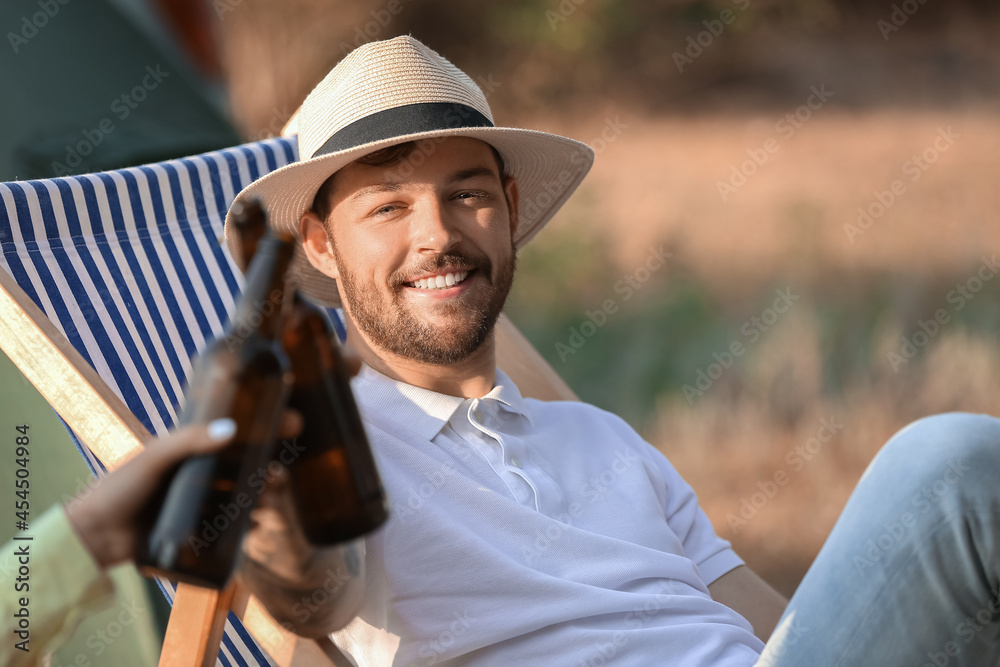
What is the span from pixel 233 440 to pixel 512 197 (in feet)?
3.91

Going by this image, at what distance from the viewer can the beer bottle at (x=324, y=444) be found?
0.78 m

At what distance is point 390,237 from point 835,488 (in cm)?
366

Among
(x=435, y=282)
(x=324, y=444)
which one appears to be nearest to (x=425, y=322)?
(x=435, y=282)

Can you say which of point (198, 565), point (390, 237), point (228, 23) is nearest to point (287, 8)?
point (228, 23)

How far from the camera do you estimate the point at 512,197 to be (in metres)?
1.83

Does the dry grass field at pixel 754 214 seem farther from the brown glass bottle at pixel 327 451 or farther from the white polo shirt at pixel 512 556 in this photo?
the brown glass bottle at pixel 327 451

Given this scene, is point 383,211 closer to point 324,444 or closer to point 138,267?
point 138,267

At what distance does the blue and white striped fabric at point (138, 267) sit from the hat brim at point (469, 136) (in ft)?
0.45

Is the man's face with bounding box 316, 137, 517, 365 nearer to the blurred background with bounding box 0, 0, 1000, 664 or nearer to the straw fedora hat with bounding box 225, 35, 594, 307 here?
the straw fedora hat with bounding box 225, 35, 594, 307

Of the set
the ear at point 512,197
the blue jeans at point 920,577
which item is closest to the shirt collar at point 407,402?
the ear at point 512,197

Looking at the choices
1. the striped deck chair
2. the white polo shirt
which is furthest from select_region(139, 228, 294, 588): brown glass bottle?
the white polo shirt

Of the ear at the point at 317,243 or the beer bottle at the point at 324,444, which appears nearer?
the beer bottle at the point at 324,444

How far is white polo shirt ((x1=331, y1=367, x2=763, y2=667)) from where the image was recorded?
1.29m

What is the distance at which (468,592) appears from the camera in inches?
51.4
